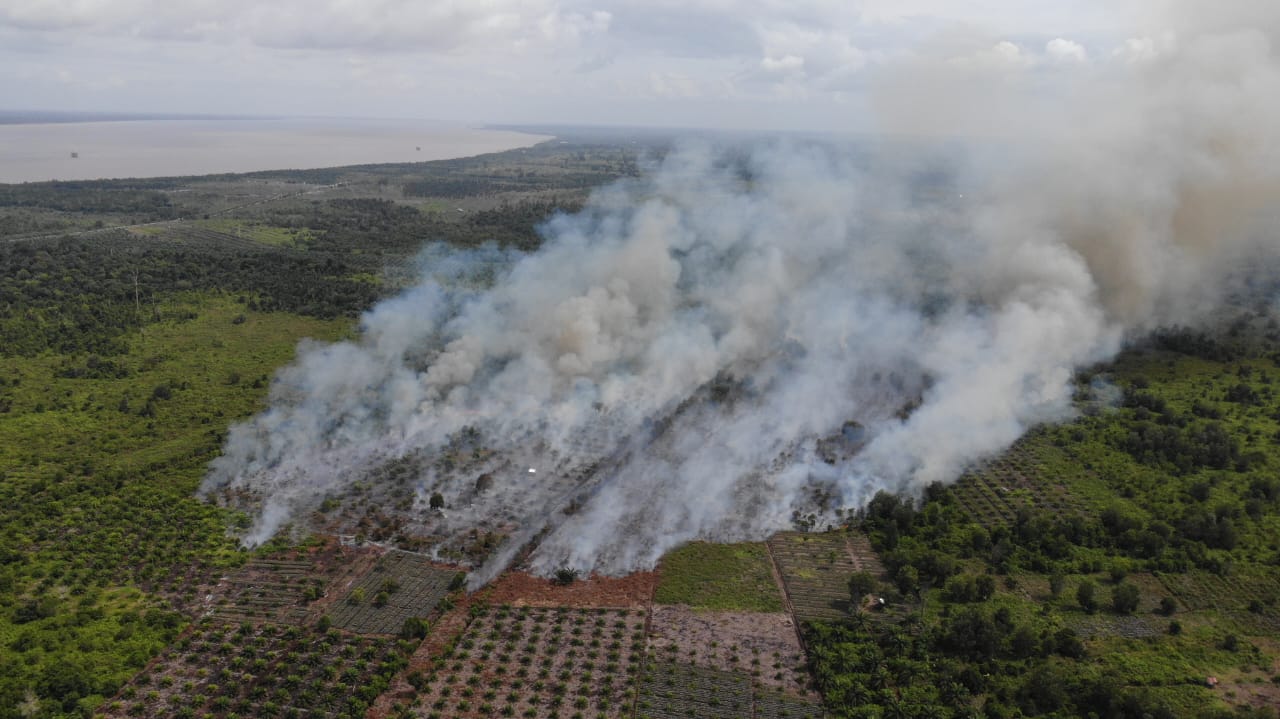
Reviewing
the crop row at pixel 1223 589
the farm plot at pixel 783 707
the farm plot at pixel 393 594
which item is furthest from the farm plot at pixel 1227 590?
the farm plot at pixel 393 594

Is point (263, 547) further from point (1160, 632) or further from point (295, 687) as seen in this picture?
point (1160, 632)

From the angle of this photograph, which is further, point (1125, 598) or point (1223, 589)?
point (1223, 589)

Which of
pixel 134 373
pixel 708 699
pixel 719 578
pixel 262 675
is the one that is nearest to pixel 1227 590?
pixel 719 578

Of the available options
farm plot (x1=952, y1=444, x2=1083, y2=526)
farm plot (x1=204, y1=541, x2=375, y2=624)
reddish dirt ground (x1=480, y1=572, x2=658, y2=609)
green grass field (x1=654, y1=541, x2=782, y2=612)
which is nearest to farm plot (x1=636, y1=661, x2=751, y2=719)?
green grass field (x1=654, y1=541, x2=782, y2=612)

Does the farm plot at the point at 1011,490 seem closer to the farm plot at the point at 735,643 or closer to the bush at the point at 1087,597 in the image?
the bush at the point at 1087,597

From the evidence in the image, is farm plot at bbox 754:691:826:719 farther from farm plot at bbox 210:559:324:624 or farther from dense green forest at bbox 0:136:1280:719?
farm plot at bbox 210:559:324:624

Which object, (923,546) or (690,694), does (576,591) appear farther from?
(923,546)

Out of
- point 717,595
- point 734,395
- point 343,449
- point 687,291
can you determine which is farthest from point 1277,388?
point 343,449
